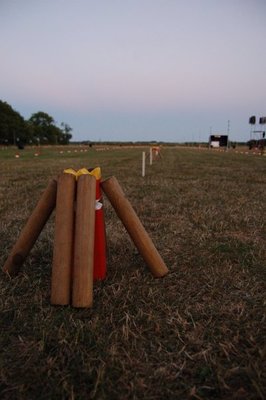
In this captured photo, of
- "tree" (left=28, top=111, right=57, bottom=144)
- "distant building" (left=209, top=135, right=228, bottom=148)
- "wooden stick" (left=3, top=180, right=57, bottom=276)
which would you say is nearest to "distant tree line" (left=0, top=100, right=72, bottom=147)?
"tree" (left=28, top=111, right=57, bottom=144)

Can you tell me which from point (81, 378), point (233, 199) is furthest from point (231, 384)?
point (233, 199)

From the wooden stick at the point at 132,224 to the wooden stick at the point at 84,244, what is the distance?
36cm

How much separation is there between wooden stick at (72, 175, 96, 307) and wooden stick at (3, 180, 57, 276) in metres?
0.42

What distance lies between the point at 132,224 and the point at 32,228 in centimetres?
98

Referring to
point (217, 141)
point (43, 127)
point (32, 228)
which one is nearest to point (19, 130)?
point (43, 127)

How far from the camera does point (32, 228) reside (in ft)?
11.1

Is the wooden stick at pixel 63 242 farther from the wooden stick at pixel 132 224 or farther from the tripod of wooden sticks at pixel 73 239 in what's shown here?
the wooden stick at pixel 132 224

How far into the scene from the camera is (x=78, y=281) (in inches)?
111

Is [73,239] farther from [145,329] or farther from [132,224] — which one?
[145,329]

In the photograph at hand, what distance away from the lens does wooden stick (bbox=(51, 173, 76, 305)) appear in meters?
2.90

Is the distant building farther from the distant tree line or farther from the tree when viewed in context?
the tree

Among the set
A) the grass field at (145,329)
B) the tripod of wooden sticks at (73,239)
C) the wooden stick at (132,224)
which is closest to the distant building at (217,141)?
the grass field at (145,329)

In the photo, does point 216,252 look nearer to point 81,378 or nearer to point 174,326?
point 174,326

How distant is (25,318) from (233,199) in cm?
654
